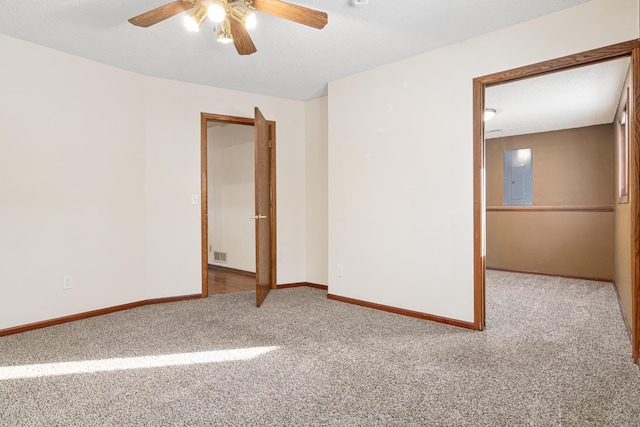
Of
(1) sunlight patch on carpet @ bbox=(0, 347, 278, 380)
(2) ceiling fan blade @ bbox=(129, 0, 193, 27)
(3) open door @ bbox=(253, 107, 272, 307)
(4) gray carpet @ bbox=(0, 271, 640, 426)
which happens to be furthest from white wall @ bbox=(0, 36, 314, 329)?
(2) ceiling fan blade @ bbox=(129, 0, 193, 27)

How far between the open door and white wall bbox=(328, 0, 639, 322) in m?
0.76

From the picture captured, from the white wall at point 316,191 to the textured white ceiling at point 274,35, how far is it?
819 mm

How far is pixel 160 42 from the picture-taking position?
3.11 meters

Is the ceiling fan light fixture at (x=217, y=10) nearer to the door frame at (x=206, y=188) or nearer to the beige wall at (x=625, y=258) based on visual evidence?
the door frame at (x=206, y=188)

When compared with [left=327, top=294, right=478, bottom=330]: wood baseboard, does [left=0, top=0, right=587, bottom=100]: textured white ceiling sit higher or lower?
higher

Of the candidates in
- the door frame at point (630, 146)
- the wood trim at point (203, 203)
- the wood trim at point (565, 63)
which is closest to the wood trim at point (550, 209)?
the door frame at point (630, 146)

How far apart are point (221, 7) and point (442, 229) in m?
2.40

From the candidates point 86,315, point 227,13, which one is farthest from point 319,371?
point 86,315

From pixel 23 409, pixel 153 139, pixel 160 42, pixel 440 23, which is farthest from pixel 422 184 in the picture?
pixel 23 409

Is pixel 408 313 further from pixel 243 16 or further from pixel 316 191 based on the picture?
pixel 243 16

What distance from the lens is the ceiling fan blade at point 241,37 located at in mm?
2336

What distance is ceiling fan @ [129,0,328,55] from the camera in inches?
→ 80.7

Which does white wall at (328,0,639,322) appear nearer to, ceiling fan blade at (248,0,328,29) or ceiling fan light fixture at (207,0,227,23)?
ceiling fan blade at (248,0,328,29)

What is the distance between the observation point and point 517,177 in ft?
20.2
